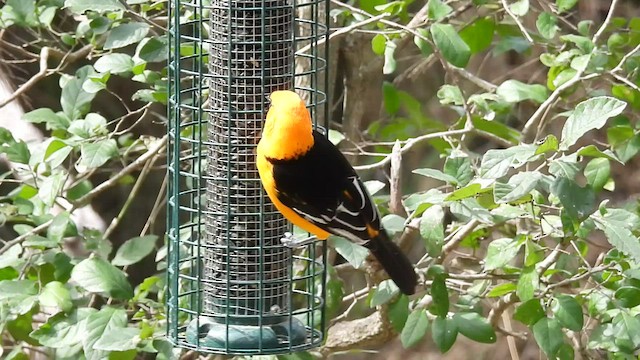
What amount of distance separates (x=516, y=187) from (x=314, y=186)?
2.36 ft

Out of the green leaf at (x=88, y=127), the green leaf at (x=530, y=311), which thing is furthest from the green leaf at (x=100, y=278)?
the green leaf at (x=530, y=311)

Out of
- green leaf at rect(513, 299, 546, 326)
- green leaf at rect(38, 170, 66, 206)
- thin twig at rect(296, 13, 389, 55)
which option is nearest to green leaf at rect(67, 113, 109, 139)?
green leaf at rect(38, 170, 66, 206)

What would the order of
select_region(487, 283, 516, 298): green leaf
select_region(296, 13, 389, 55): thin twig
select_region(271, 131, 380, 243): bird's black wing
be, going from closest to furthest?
select_region(271, 131, 380, 243): bird's black wing < select_region(487, 283, 516, 298): green leaf < select_region(296, 13, 389, 55): thin twig

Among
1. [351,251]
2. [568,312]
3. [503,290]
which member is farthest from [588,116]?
[351,251]

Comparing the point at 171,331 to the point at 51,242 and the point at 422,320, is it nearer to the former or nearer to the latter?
the point at 51,242

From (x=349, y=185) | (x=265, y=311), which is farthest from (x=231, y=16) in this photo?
(x=265, y=311)

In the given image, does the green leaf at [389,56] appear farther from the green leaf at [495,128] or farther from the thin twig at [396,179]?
the green leaf at [495,128]

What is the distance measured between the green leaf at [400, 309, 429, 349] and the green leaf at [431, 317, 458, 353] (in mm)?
67

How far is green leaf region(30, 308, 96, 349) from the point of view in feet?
13.6

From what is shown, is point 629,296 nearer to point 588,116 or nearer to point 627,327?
point 627,327

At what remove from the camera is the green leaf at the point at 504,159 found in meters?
3.41

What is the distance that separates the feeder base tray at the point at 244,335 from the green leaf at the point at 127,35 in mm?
1061

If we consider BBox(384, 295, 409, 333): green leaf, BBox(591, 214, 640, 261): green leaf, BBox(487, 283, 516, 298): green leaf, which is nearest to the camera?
BBox(591, 214, 640, 261): green leaf

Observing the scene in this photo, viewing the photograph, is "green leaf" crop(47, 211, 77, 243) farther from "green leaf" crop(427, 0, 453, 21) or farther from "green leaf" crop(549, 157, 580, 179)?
"green leaf" crop(549, 157, 580, 179)
